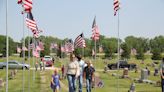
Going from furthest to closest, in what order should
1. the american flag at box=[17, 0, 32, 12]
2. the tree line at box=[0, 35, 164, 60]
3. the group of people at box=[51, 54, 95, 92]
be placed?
1. the tree line at box=[0, 35, 164, 60]
2. the american flag at box=[17, 0, 32, 12]
3. the group of people at box=[51, 54, 95, 92]

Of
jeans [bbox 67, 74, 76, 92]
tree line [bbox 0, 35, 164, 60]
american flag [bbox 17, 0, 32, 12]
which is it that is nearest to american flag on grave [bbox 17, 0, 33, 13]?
american flag [bbox 17, 0, 32, 12]

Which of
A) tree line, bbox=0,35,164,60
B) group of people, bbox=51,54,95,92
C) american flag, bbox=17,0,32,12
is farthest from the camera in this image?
tree line, bbox=0,35,164,60

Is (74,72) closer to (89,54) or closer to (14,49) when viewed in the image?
(89,54)

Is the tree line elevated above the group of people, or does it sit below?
above

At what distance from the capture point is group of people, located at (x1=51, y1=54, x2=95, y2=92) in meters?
18.0

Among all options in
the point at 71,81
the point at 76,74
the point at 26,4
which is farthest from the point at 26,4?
the point at 71,81

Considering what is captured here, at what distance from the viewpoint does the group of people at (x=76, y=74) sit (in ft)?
59.0

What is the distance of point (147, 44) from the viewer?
16550 centimetres

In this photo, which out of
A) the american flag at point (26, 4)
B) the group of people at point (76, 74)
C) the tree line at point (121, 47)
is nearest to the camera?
the group of people at point (76, 74)

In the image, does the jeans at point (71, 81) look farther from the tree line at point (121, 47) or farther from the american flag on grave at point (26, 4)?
the tree line at point (121, 47)

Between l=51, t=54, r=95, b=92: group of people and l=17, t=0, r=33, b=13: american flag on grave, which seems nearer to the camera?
l=51, t=54, r=95, b=92: group of people

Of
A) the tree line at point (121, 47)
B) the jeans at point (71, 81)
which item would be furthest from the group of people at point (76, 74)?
the tree line at point (121, 47)

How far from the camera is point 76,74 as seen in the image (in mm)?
17875

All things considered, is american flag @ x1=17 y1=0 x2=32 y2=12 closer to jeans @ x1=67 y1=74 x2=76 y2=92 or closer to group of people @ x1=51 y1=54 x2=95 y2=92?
group of people @ x1=51 y1=54 x2=95 y2=92
